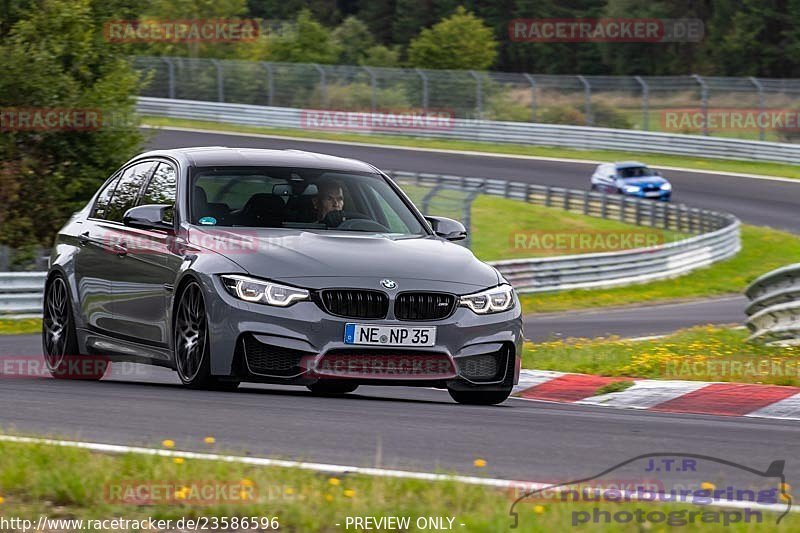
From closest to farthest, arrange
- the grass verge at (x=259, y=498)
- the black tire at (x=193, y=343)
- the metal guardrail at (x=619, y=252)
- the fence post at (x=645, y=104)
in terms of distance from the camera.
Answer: the grass verge at (x=259, y=498)
the black tire at (x=193, y=343)
the metal guardrail at (x=619, y=252)
the fence post at (x=645, y=104)

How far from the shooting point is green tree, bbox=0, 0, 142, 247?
81.7 ft

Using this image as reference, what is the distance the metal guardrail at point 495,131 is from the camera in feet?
162

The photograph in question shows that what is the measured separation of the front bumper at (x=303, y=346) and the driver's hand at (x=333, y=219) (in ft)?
3.72

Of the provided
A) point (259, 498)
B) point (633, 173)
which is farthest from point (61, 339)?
point (633, 173)

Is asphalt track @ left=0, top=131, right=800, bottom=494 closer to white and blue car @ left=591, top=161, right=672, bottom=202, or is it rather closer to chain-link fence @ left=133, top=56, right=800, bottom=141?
white and blue car @ left=591, top=161, right=672, bottom=202

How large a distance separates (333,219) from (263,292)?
3.93 feet

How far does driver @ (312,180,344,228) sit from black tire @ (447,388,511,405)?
134 centimetres

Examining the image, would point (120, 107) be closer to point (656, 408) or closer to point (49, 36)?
point (49, 36)

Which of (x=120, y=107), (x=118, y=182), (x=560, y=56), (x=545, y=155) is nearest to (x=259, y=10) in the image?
(x=560, y=56)

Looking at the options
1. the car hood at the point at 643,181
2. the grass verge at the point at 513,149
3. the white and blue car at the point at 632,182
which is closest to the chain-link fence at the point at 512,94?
the grass verge at the point at 513,149

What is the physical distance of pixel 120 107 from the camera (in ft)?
87.1

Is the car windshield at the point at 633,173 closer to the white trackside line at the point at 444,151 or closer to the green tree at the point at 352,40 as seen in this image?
the white trackside line at the point at 444,151

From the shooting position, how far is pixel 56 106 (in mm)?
25234

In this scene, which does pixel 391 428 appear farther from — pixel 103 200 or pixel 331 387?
pixel 103 200
